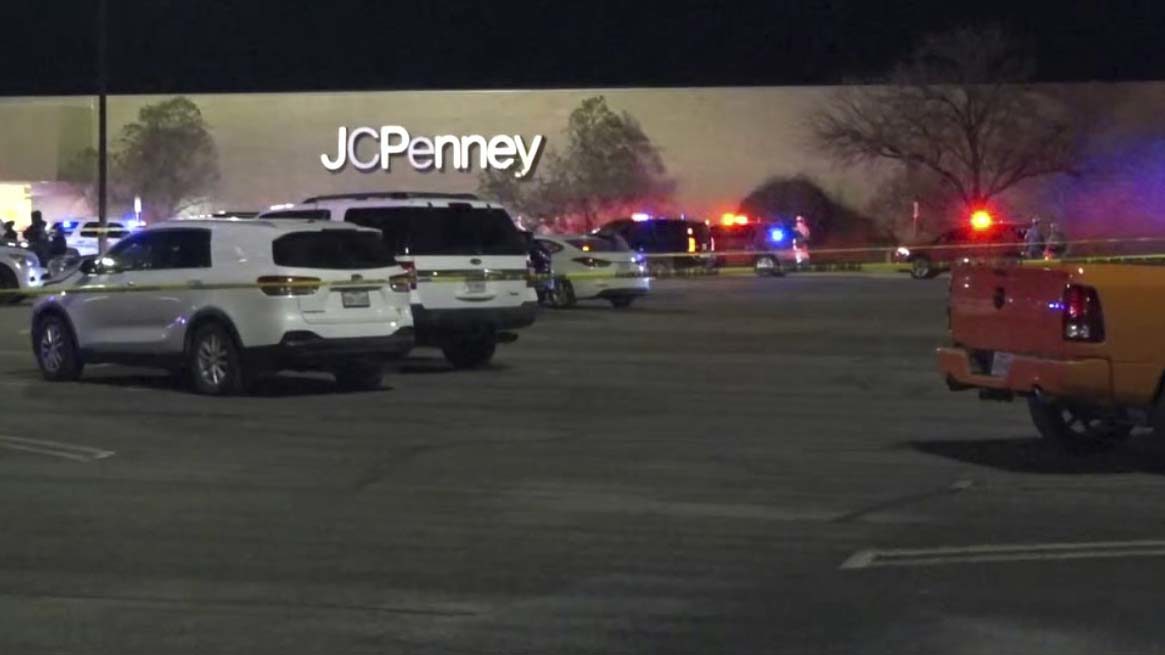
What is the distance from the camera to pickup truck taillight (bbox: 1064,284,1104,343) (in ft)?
42.5

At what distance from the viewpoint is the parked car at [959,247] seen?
50.1 metres

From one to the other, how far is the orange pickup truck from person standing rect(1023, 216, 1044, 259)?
32.5 meters

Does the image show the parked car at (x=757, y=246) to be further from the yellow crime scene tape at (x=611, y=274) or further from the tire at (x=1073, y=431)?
the tire at (x=1073, y=431)

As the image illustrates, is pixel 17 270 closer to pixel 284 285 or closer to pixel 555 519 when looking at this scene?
pixel 284 285

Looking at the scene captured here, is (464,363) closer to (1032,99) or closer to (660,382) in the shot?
(660,382)

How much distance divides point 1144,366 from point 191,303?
9.36m

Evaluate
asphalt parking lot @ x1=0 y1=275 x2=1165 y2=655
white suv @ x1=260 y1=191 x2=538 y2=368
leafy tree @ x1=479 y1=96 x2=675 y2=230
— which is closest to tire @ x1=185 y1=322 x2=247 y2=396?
asphalt parking lot @ x1=0 y1=275 x2=1165 y2=655

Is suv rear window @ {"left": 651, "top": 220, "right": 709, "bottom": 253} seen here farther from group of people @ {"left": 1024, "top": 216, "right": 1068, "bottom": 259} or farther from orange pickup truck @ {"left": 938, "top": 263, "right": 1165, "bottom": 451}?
orange pickup truck @ {"left": 938, "top": 263, "right": 1165, "bottom": 451}

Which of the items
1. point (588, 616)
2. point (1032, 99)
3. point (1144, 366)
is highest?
point (1032, 99)

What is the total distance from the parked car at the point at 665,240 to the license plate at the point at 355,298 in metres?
27.0

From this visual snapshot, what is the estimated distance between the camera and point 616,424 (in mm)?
16594

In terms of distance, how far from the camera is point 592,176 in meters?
63.2

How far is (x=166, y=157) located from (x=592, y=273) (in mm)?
32559

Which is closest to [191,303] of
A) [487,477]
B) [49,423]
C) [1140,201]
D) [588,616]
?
[49,423]
